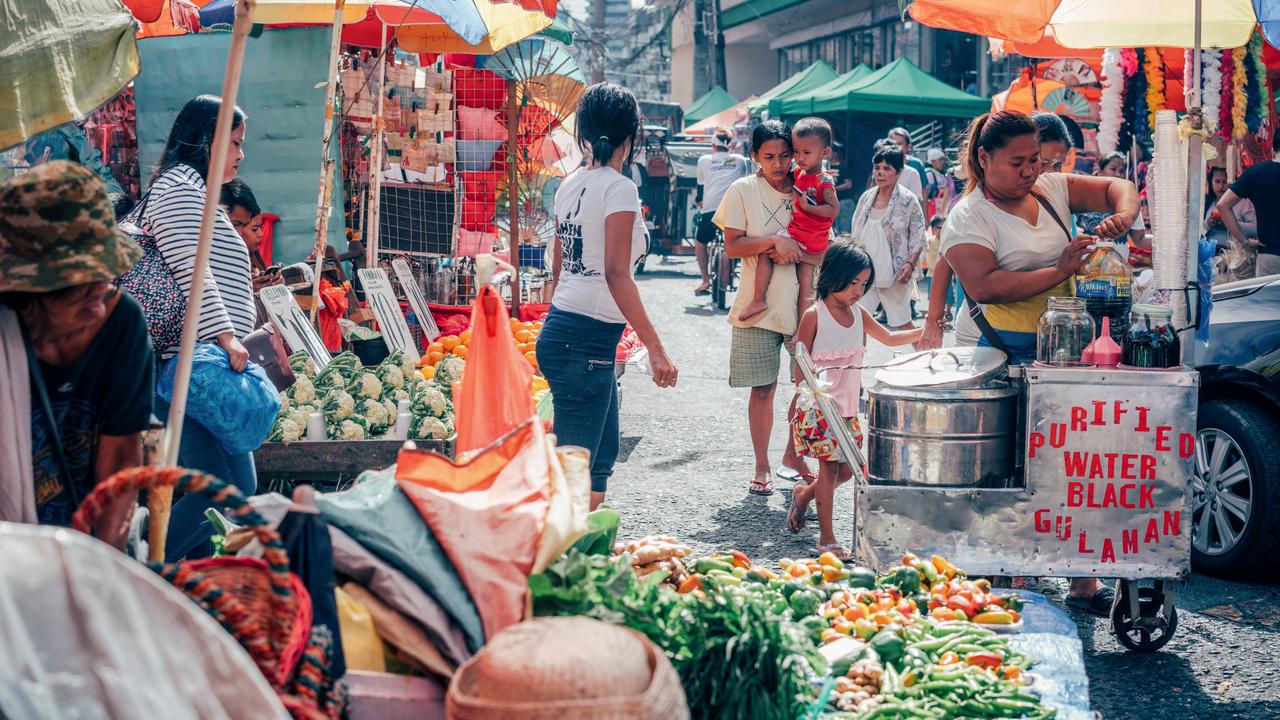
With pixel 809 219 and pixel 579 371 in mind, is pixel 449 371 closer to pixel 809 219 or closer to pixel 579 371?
pixel 809 219

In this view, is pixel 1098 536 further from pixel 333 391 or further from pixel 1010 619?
pixel 333 391

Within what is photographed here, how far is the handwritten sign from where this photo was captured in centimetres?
446

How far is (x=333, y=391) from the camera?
6719mm

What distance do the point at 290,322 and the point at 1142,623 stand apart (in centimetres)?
519

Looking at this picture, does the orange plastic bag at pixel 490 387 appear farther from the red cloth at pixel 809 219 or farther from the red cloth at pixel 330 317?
the red cloth at pixel 330 317

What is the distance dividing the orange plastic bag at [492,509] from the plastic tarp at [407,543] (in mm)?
22

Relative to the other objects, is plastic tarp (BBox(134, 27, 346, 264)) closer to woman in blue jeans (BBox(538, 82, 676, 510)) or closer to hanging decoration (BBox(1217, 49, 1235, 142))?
woman in blue jeans (BBox(538, 82, 676, 510))

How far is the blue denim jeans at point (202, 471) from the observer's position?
4363 millimetres

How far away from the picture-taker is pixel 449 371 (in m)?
7.80

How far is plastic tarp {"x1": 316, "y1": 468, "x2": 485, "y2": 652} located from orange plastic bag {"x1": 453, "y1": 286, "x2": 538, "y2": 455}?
1.58 meters

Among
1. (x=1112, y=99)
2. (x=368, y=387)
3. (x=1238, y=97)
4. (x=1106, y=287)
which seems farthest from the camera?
(x=1112, y=99)

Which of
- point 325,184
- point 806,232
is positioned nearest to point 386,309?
point 325,184

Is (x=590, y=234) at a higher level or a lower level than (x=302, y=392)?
higher

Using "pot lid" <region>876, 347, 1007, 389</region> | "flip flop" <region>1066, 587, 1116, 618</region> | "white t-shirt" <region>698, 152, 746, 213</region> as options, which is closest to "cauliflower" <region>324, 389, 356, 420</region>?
"pot lid" <region>876, 347, 1007, 389</region>
